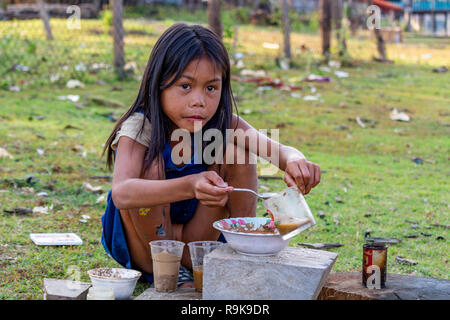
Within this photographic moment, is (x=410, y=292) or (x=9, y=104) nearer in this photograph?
(x=410, y=292)

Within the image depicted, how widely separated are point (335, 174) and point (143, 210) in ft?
9.47

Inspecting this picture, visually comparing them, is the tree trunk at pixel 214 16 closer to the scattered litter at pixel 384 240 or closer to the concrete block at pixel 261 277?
the scattered litter at pixel 384 240

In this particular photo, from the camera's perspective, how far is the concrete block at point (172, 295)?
245 centimetres

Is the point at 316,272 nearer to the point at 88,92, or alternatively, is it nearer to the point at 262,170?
the point at 262,170

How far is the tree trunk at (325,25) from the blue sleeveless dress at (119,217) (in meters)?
7.94

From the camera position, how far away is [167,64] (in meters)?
2.60

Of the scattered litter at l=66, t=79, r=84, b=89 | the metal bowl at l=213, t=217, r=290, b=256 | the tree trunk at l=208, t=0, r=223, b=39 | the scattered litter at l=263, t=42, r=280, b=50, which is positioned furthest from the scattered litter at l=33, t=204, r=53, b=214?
the scattered litter at l=263, t=42, r=280, b=50

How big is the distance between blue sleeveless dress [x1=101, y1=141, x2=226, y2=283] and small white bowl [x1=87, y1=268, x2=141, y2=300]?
0.52 ft

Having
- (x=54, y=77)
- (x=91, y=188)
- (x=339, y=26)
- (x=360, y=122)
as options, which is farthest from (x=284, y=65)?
(x=91, y=188)

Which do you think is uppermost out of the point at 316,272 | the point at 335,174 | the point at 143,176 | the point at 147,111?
the point at 147,111

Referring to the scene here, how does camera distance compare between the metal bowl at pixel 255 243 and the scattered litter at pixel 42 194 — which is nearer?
the metal bowl at pixel 255 243

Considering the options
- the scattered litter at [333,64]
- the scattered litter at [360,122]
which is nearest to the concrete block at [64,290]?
the scattered litter at [360,122]

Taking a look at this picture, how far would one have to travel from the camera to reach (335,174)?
5.15m
